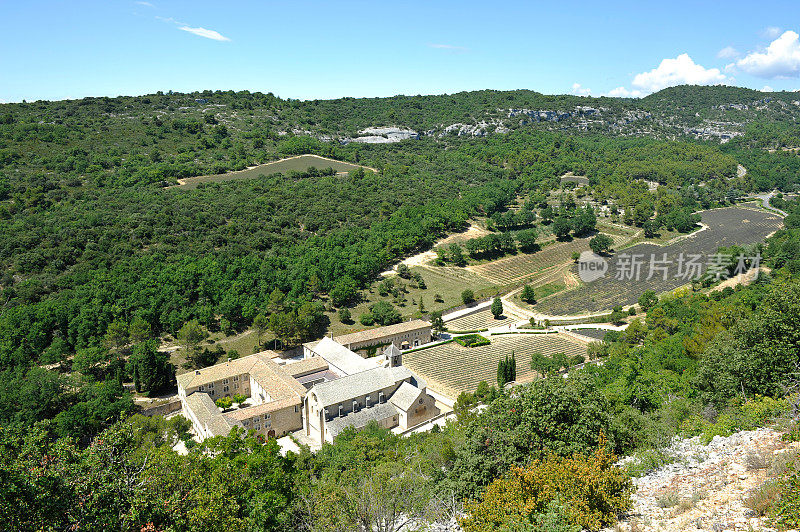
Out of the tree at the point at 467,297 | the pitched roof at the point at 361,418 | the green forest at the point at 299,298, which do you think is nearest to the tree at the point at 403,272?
the green forest at the point at 299,298

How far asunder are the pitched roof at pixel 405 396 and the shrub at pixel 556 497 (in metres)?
21.6

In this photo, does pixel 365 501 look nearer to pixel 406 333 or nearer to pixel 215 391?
pixel 215 391

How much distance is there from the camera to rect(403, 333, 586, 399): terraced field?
134 feet

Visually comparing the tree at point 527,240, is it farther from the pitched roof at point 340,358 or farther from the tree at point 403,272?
the pitched roof at point 340,358

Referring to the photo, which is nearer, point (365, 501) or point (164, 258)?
point (365, 501)

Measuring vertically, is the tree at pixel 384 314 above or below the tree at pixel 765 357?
below

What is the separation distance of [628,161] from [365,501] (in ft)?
394

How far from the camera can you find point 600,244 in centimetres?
7606

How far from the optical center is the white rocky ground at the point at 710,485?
1149 cm

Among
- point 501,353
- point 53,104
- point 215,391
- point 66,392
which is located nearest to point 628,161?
point 501,353

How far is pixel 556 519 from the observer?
10.3m

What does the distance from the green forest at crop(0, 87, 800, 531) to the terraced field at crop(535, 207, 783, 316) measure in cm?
536

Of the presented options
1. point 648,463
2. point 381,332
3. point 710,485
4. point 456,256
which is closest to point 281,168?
point 456,256

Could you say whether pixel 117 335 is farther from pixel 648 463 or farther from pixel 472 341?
pixel 648 463
